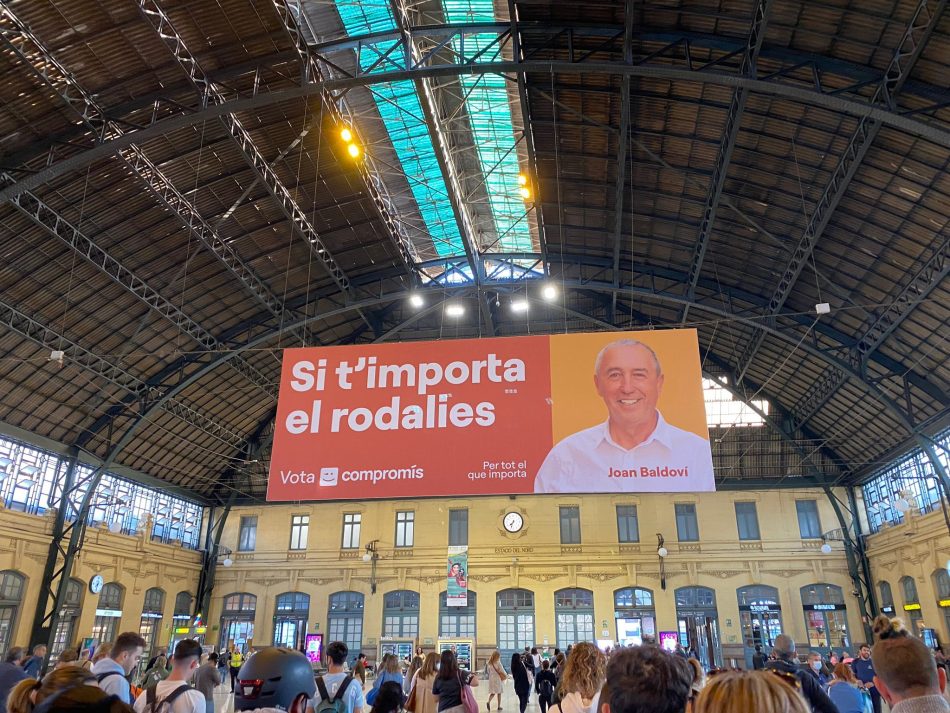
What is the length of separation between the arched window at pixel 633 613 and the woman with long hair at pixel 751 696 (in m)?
27.9

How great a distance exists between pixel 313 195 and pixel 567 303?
10869 mm

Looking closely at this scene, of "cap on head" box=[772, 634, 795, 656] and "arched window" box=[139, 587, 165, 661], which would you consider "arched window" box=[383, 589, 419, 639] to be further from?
"cap on head" box=[772, 634, 795, 656]

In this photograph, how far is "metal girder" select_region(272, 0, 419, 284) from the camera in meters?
12.5

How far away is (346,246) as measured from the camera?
20406 millimetres

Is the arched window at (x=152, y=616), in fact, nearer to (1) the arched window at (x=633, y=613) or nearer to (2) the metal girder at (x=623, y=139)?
(1) the arched window at (x=633, y=613)

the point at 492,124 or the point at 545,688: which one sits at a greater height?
the point at 492,124

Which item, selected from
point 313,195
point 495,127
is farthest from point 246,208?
point 495,127

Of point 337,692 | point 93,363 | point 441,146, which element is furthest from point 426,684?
point 93,363

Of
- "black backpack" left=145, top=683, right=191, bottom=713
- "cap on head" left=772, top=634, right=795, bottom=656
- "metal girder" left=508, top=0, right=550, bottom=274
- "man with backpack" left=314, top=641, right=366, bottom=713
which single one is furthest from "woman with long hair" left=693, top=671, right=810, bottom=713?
"metal girder" left=508, top=0, right=550, bottom=274

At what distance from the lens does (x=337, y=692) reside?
4078mm

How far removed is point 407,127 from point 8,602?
18.8m

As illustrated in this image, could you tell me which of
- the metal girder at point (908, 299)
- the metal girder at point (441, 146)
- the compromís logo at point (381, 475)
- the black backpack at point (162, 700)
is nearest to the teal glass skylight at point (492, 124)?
the metal girder at point (441, 146)

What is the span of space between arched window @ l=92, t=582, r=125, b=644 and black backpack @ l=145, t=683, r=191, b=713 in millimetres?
24101

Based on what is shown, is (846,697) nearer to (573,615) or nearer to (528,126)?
(528,126)
